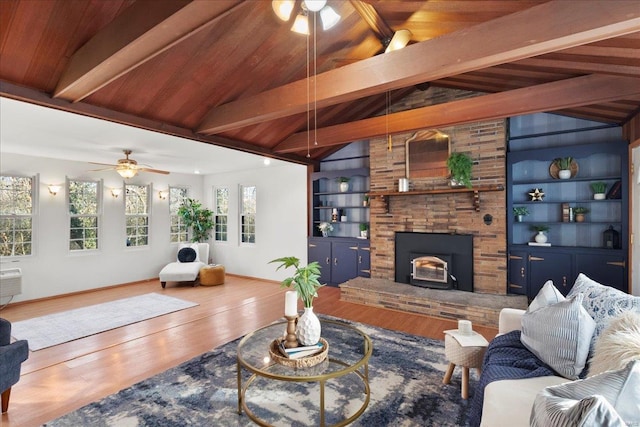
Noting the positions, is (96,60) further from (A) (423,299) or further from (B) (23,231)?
(B) (23,231)

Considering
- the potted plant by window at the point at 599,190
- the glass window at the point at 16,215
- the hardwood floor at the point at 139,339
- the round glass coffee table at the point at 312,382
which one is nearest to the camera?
the round glass coffee table at the point at 312,382

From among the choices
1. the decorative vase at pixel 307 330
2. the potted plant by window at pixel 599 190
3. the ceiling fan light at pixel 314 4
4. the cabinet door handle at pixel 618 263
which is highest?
the ceiling fan light at pixel 314 4

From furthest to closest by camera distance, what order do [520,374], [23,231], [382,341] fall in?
[23,231]
[382,341]
[520,374]

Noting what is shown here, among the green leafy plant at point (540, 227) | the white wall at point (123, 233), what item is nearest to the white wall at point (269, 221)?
the white wall at point (123, 233)

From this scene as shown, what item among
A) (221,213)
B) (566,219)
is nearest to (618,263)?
(566,219)

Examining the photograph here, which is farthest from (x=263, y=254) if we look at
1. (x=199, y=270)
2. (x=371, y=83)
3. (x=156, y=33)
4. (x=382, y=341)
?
(x=156, y=33)

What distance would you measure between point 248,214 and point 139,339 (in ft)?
13.4

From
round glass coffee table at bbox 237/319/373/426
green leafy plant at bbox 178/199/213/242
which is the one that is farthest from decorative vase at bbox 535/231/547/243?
green leafy plant at bbox 178/199/213/242

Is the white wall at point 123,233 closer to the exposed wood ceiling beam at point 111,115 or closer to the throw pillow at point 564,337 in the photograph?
the exposed wood ceiling beam at point 111,115

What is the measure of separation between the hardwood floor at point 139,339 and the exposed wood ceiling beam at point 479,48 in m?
2.77

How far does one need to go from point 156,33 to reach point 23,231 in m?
5.68

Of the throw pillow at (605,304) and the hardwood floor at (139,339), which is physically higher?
the throw pillow at (605,304)

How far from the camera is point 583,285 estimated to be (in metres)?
2.20

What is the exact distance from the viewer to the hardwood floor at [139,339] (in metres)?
2.50
